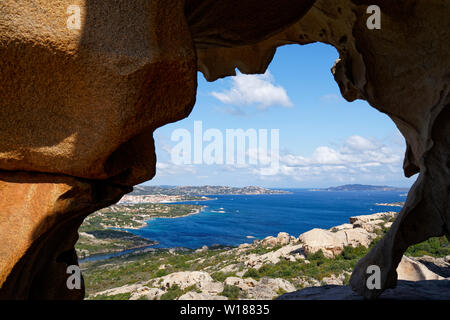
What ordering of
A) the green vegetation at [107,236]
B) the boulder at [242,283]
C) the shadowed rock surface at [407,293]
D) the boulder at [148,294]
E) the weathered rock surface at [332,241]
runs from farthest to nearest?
the green vegetation at [107,236] < the weathered rock surface at [332,241] < the boulder at [148,294] < the boulder at [242,283] < the shadowed rock surface at [407,293]

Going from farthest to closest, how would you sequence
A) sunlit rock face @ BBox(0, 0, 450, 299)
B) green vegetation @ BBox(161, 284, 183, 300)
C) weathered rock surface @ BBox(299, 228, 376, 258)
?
weathered rock surface @ BBox(299, 228, 376, 258) → green vegetation @ BBox(161, 284, 183, 300) → sunlit rock face @ BBox(0, 0, 450, 299)

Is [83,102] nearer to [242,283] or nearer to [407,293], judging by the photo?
[407,293]

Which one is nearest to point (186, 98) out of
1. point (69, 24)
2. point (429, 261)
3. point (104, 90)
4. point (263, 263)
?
point (104, 90)

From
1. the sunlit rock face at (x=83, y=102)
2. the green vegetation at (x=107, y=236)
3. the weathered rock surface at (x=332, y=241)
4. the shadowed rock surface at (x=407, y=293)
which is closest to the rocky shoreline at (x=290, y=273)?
the weathered rock surface at (x=332, y=241)

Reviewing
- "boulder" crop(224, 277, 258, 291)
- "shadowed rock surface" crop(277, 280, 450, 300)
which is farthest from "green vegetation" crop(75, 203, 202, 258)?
"shadowed rock surface" crop(277, 280, 450, 300)

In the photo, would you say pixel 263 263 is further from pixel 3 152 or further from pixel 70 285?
pixel 3 152

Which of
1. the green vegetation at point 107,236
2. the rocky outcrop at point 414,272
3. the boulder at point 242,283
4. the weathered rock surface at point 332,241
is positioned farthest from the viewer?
the green vegetation at point 107,236

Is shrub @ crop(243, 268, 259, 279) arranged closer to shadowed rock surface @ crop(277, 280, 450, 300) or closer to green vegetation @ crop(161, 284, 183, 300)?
green vegetation @ crop(161, 284, 183, 300)

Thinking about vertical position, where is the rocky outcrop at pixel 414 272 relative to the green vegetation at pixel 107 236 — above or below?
above

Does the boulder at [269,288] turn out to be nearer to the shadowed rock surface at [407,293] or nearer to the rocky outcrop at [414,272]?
the shadowed rock surface at [407,293]

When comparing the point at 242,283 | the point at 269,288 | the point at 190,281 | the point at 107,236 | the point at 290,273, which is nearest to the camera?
the point at 269,288

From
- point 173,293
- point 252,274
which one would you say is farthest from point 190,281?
point 252,274
